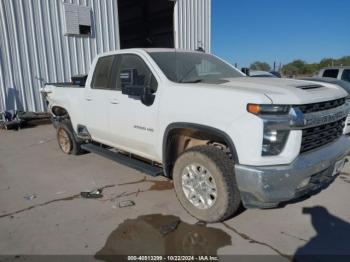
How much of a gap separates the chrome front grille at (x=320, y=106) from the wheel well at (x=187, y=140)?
2.54 feet

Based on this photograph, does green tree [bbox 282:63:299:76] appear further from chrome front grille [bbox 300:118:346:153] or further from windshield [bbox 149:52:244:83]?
chrome front grille [bbox 300:118:346:153]

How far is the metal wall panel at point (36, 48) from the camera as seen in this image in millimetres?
9414

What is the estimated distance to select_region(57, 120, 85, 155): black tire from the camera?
6.05m

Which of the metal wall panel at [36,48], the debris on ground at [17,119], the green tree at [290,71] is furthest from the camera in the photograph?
the green tree at [290,71]

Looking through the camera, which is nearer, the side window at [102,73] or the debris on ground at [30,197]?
the debris on ground at [30,197]

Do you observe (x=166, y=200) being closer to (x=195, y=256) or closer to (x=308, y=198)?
(x=195, y=256)

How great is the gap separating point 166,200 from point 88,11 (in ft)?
28.8

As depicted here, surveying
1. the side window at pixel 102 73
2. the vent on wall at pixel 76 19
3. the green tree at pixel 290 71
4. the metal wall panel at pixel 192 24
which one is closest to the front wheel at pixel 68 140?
the side window at pixel 102 73

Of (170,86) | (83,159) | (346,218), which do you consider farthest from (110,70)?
(346,218)

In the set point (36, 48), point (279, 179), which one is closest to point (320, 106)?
point (279, 179)

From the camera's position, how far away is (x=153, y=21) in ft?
60.2

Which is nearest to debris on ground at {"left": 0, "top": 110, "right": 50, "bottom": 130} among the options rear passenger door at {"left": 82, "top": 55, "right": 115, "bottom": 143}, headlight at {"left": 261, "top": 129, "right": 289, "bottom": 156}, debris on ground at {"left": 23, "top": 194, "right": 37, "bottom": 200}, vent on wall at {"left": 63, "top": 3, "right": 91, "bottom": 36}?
vent on wall at {"left": 63, "top": 3, "right": 91, "bottom": 36}

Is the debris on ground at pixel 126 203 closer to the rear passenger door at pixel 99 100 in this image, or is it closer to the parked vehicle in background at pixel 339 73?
the rear passenger door at pixel 99 100

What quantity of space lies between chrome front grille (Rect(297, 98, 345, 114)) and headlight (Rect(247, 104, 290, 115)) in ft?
0.59
